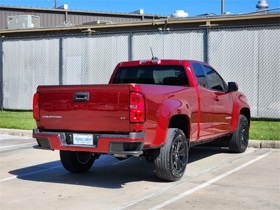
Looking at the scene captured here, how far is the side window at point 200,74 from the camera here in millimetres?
7738

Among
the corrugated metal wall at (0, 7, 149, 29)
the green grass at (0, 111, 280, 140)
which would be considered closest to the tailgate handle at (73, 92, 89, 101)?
the green grass at (0, 111, 280, 140)

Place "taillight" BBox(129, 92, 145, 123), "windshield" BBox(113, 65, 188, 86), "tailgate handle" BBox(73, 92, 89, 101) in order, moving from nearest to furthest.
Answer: "taillight" BBox(129, 92, 145, 123), "tailgate handle" BBox(73, 92, 89, 101), "windshield" BBox(113, 65, 188, 86)

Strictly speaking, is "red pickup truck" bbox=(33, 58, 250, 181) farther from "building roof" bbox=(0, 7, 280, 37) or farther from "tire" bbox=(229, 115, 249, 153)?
"building roof" bbox=(0, 7, 280, 37)

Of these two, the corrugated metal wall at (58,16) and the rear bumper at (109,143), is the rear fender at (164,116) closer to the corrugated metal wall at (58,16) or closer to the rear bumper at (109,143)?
the rear bumper at (109,143)

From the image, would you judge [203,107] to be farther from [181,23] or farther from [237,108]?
[181,23]

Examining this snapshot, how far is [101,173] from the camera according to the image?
7.57m

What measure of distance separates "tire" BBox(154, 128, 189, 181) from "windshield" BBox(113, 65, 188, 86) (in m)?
1.15

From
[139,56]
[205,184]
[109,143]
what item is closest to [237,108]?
[205,184]

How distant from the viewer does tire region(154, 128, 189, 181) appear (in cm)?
644

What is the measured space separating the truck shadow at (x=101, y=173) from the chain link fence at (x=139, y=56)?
4855 mm

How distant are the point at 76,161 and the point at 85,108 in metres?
1.65

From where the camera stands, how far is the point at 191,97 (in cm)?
714

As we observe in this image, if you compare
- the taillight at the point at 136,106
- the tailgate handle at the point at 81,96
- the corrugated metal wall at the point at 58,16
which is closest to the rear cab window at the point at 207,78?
the taillight at the point at 136,106

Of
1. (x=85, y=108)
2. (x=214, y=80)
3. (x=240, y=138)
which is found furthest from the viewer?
(x=240, y=138)
